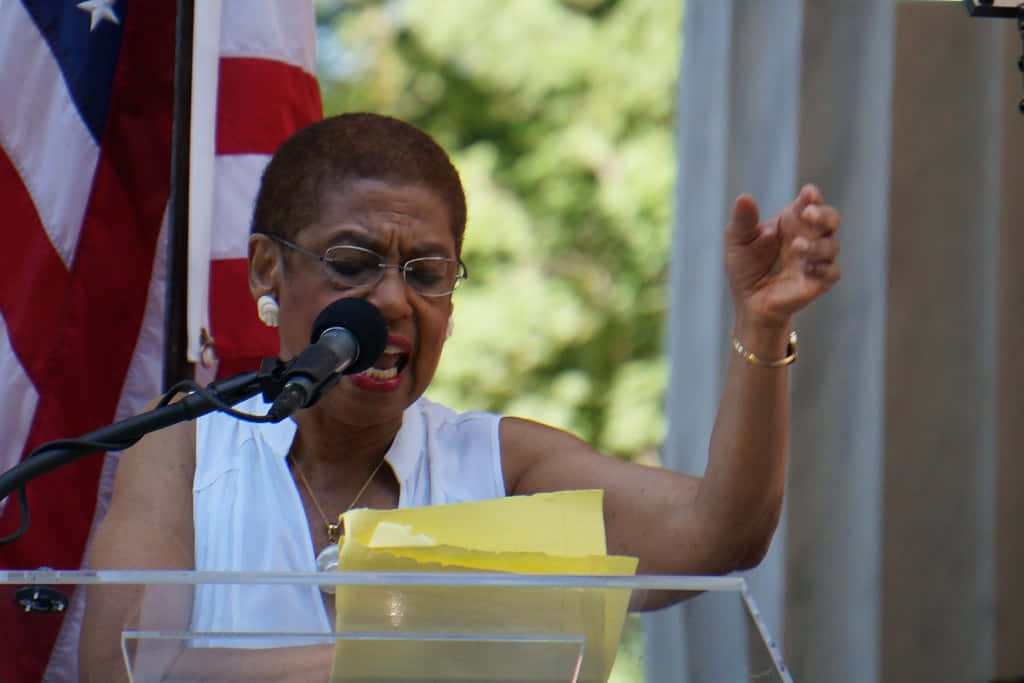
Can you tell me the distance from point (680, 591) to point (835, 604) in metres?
1.27

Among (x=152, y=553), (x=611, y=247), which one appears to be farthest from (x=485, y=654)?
(x=611, y=247)

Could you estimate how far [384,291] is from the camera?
1911 mm

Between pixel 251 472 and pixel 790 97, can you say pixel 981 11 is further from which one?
pixel 251 472

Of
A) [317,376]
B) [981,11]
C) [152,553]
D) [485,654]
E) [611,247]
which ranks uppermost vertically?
[611,247]

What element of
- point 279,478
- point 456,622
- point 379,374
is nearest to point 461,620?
point 456,622

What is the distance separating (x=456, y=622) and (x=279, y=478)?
2.94 ft

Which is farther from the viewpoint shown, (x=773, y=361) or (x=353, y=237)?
(x=353, y=237)

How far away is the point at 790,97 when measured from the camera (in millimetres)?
2521

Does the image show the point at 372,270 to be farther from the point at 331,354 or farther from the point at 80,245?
the point at 80,245

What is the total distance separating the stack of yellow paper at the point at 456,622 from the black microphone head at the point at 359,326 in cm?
18

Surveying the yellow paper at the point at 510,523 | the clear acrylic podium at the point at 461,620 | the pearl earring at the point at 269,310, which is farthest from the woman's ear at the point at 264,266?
the clear acrylic podium at the point at 461,620

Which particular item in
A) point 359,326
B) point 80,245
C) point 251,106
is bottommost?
point 359,326

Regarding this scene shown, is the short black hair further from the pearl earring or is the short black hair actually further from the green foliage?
the green foliage

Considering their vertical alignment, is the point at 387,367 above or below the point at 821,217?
below
